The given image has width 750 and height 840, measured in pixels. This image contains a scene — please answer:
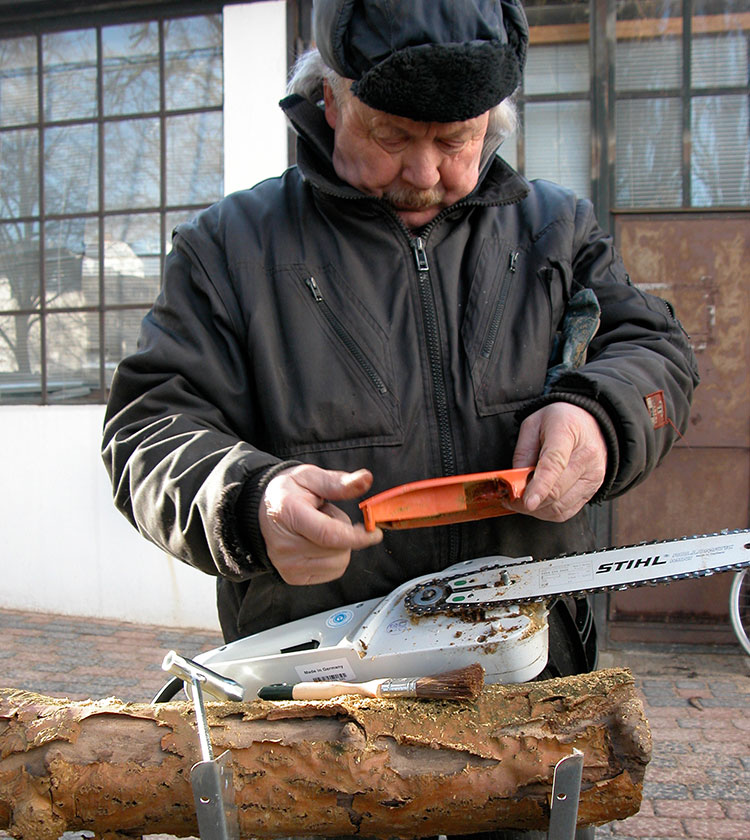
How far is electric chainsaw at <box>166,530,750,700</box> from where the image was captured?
1414 millimetres

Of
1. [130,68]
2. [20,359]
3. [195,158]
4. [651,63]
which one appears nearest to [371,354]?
[651,63]

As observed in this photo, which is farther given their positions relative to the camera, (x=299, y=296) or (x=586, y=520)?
(x=586, y=520)

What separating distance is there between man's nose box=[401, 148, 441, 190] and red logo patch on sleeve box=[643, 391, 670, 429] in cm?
61

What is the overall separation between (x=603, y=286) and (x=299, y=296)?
68cm

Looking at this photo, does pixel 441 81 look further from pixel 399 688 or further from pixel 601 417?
pixel 399 688

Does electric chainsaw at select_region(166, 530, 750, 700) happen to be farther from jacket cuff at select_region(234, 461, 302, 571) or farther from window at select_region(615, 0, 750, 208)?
window at select_region(615, 0, 750, 208)

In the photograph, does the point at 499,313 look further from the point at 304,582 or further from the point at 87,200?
the point at 87,200

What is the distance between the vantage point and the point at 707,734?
12.8 ft

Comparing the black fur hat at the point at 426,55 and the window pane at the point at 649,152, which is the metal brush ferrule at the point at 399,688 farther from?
the window pane at the point at 649,152

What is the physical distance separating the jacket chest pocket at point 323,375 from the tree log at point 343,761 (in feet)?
1.72

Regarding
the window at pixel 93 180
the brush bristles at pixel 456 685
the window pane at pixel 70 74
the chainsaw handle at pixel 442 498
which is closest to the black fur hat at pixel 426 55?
the chainsaw handle at pixel 442 498

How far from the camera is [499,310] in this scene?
1.69m

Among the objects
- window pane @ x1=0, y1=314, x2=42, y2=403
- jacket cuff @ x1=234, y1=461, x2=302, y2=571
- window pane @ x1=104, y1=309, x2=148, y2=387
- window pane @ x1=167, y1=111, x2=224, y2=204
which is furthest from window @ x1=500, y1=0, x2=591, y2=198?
jacket cuff @ x1=234, y1=461, x2=302, y2=571

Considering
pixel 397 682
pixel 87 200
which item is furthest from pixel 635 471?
pixel 87 200
